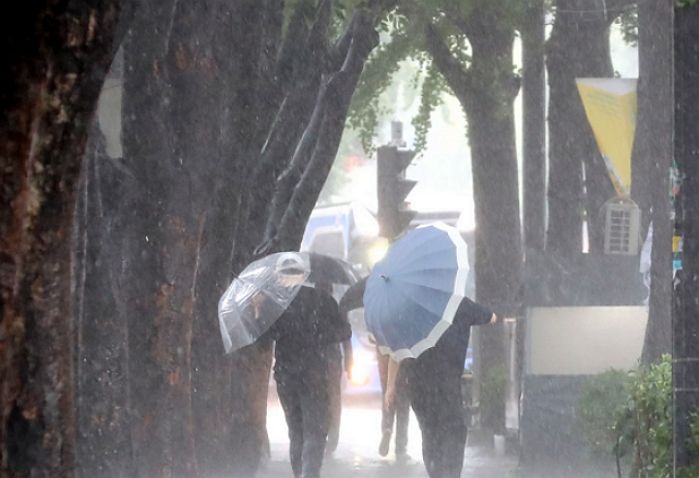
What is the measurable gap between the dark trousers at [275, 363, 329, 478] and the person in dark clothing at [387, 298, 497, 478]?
1.32m

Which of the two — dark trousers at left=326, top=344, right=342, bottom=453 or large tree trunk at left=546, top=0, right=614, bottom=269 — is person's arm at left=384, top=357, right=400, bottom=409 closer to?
dark trousers at left=326, top=344, right=342, bottom=453

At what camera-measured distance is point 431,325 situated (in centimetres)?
1127

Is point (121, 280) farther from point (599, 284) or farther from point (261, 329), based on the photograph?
point (599, 284)

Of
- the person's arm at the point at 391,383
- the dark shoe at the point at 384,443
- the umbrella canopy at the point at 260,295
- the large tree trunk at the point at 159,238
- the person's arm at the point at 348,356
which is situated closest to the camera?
the large tree trunk at the point at 159,238

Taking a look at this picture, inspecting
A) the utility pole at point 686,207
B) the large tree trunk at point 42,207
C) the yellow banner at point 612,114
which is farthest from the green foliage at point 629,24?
the large tree trunk at point 42,207

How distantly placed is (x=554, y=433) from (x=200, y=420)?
10.6 ft

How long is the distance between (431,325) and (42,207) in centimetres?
630

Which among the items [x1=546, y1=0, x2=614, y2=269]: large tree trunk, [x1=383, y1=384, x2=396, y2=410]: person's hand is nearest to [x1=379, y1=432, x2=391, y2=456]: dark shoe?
[x1=383, y1=384, x2=396, y2=410]: person's hand

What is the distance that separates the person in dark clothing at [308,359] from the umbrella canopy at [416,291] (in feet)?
2.83

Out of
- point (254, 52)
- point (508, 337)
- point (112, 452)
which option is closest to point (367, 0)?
point (254, 52)

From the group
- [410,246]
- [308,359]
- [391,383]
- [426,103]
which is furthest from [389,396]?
[426,103]

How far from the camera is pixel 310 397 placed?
41.9 ft

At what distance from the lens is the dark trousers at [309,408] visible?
12703 mm

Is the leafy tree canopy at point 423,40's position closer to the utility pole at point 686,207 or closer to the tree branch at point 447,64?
the tree branch at point 447,64
